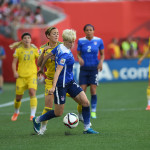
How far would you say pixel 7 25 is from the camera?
26.0 m

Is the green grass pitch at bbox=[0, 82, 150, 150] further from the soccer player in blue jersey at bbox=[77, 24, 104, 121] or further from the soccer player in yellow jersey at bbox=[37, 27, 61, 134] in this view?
the soccer player in blue jersey at bbox=[77, 24, 104, 121]

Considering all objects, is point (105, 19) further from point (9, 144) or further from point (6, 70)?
point (9, 144)

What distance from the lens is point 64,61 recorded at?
8.55m

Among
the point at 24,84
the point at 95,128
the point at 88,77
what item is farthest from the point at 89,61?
the point at 95,128

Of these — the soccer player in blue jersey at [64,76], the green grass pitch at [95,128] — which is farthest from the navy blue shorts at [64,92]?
the green grass pitch at [95,128]

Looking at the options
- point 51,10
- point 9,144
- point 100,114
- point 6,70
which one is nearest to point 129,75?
point 6,70

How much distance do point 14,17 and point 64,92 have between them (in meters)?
19.0

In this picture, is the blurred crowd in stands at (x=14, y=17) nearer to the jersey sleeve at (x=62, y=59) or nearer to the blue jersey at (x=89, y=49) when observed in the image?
the blue jersey at (x=89, y=49)

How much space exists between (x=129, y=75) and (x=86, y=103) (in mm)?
16380

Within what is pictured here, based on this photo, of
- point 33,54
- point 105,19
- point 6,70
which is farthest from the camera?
point 105,19

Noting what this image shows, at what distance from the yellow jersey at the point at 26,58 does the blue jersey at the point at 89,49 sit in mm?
1155

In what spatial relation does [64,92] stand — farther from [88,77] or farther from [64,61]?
[88,77]

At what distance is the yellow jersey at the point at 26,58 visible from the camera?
12.0 metres

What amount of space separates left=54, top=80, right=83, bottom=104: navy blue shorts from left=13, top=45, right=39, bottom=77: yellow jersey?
132 inches
